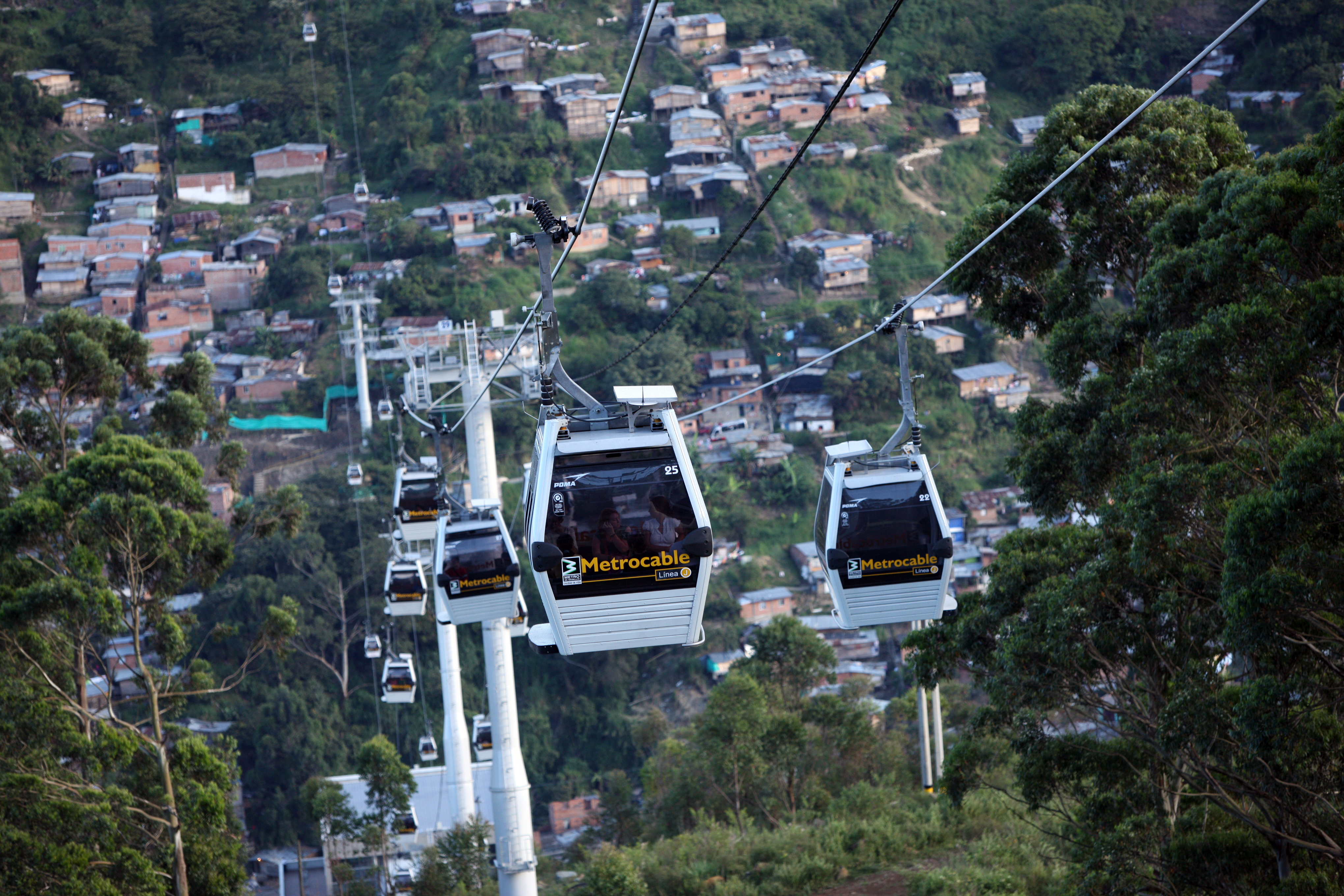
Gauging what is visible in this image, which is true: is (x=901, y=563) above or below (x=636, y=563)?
below

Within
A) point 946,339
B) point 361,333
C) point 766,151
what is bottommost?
point 946,339

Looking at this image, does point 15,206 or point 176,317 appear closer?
point 176,317

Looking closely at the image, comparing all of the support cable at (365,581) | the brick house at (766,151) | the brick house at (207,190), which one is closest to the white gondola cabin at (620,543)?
the support cable at (365,581)

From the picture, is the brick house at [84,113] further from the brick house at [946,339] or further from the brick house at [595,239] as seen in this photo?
the brick house at [946,339]

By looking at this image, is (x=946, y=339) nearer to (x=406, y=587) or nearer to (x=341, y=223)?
(x=341, y=223)

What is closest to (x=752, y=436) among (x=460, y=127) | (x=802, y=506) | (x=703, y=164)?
(x=802, y=506)

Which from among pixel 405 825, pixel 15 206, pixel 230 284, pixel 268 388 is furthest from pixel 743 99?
pixel 405 825

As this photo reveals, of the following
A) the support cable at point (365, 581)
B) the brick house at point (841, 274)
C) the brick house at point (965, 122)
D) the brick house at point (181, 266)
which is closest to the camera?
the support cable at point (365, 581)

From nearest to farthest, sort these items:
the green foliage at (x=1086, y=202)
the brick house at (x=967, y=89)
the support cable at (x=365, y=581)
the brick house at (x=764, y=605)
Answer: the green foliage at (x=1086, y=202) → the support cable at (x=365, y=581) → the brick house at (x=764, y=605) → the brick house at (x=967, y=89)
